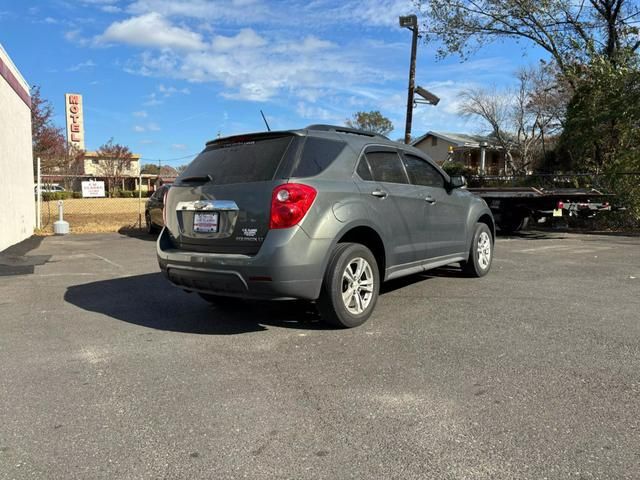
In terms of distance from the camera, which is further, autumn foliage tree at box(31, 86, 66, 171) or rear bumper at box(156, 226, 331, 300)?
autumn foliage tree at box(31, 86, 66, 171)

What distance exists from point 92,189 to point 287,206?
15806 mm

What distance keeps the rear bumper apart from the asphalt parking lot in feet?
1.57

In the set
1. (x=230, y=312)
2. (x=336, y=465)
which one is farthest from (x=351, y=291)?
(x=336, y=465)

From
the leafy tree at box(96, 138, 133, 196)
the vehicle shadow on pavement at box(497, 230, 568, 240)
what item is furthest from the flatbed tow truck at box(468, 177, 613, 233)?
the leafy tree at box(96, 138, 133, 196)

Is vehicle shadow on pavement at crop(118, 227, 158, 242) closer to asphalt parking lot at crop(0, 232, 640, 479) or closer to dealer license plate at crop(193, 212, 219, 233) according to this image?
asphalt parking lot at crop(0, 232, 640, 479)

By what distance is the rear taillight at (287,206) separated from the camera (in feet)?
14.6

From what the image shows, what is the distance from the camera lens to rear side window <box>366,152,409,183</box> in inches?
217

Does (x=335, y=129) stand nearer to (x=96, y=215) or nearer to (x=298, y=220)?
(x=298, y=220)

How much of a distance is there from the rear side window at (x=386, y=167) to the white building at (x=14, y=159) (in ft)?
30.6

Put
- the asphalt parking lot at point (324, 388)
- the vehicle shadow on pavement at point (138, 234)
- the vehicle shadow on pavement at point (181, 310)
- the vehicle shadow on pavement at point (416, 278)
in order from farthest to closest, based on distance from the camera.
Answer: the vehicle shadow on pavement at point (138, 234)
the vehicle shadow on pavement at point (416, 278)
the vehicle shadow on pavement at point (181, 310)
the asphalt parking lot at point (324, 388)

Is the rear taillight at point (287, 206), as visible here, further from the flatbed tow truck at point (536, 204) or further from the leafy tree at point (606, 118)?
the leafy tree at point (606, 118)

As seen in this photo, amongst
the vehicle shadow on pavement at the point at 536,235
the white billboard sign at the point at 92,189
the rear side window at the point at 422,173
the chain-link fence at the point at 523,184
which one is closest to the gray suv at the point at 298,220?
the rear side window at the point at 422,173

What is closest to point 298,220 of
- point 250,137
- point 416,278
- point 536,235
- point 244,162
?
point 244,162

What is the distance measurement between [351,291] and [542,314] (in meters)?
2.04
